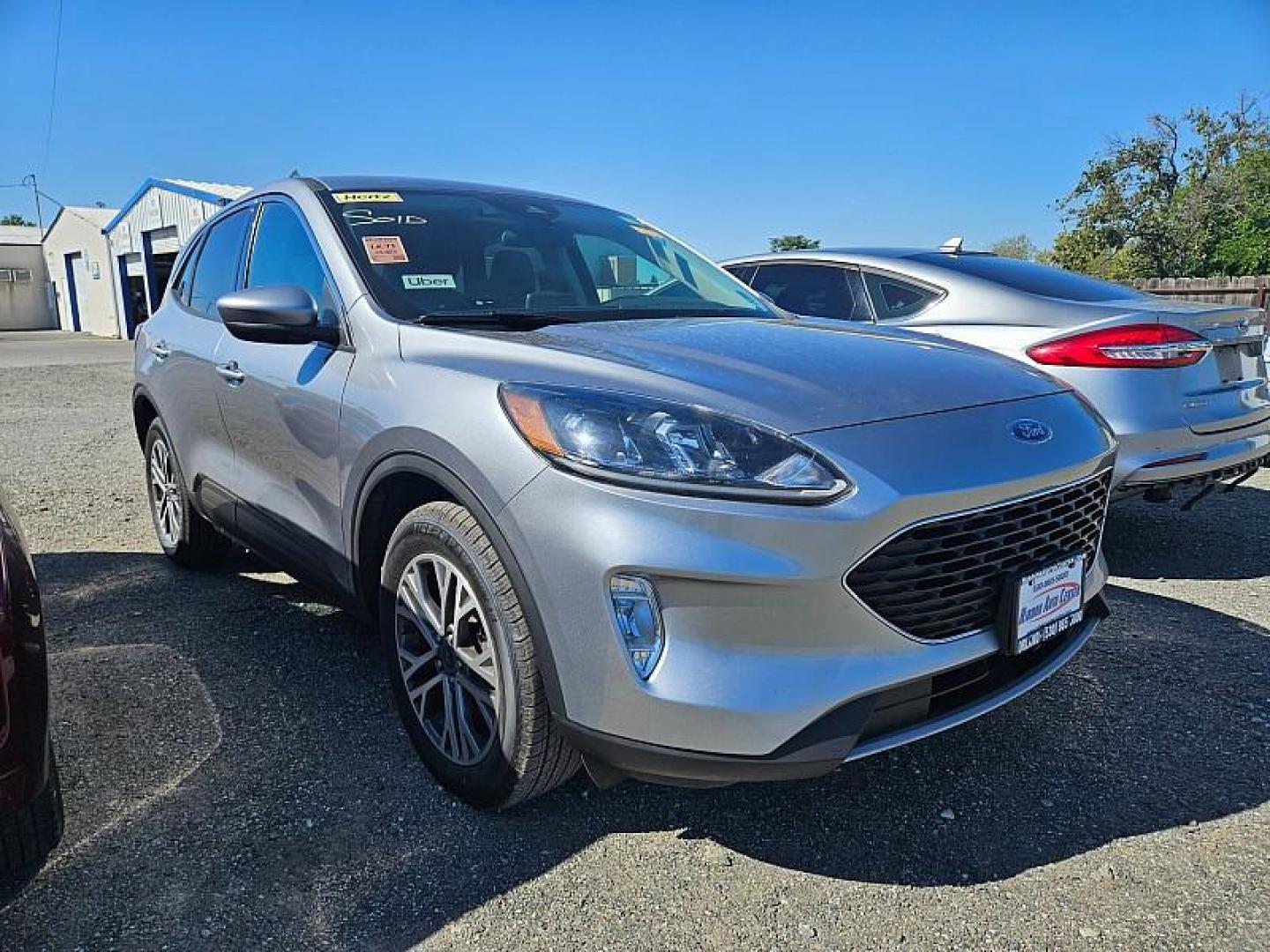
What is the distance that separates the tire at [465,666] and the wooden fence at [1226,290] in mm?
10854

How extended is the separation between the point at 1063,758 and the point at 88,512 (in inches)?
221

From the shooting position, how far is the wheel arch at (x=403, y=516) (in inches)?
78.7

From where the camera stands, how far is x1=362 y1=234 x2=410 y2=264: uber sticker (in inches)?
111

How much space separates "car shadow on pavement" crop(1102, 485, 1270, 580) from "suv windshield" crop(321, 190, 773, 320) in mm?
2477

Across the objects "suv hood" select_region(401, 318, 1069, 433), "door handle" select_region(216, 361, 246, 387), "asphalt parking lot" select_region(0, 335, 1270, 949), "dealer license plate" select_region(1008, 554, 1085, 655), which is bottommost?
"asphalt parking lot" select_region(0, 335, 1270, 949)

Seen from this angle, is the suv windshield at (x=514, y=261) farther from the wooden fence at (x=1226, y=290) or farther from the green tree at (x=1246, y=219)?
the green tree at (x=1246, y=219)

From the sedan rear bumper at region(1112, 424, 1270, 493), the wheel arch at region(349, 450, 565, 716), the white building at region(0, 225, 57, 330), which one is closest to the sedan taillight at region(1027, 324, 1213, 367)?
the sedan rear bumper at region(1112, 424, 1270, 493)

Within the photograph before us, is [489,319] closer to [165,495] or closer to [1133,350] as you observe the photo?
[165,495]

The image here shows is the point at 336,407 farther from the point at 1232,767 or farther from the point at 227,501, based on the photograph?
the point at 1232,767

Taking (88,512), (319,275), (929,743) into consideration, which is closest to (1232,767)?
(929,743)

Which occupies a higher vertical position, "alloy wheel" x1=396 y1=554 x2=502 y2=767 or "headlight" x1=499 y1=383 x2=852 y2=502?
"headlight" x1=499 y1=383 x2=852 y2=502

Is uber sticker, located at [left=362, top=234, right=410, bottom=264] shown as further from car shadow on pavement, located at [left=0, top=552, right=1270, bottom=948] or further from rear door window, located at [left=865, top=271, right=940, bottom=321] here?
rear door window, located at [left=865, top=271, right=940, bottom=321]

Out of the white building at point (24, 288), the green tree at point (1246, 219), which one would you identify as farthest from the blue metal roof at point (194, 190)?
the green tree at point (1246, 219)

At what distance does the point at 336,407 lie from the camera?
2.63 metres
